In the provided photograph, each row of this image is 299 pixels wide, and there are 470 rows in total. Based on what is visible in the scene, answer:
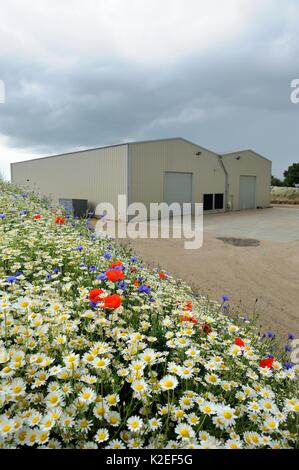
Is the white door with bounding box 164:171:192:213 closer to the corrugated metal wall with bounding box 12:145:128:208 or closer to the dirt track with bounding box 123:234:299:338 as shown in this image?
the corrugated metal wall with bounding box 12:145:128:208

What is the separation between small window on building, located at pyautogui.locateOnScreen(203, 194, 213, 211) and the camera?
20.5 metres

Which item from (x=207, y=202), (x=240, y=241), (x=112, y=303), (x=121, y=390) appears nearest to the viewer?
(x=121, y=390)

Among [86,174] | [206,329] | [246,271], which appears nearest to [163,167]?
[86,174]

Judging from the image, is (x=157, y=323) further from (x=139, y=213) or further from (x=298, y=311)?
(x=139, y=213)

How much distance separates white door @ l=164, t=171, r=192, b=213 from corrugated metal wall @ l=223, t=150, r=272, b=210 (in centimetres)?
434

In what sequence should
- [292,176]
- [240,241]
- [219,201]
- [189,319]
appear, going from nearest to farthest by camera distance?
[189,319], [240,241], [219,201], [292,176]

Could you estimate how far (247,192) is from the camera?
24188 mm

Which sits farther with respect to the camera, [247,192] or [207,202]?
[247,192]

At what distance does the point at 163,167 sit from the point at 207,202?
184 inches

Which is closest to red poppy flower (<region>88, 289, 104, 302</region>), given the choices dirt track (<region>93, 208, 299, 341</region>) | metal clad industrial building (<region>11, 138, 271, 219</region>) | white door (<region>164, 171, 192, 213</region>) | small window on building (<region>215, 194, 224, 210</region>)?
dirt track (<region>93, 208, 299, 341</region>)

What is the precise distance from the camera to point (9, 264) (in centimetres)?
307

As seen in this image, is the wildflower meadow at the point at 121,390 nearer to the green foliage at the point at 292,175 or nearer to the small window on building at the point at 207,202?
the small window on building at the point at 207,202

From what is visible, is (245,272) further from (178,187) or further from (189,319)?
(178,187)

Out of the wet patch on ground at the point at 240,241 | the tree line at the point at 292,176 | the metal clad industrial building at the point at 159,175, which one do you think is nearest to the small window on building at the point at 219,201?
the metal clad industrial building at the point at 159,175
